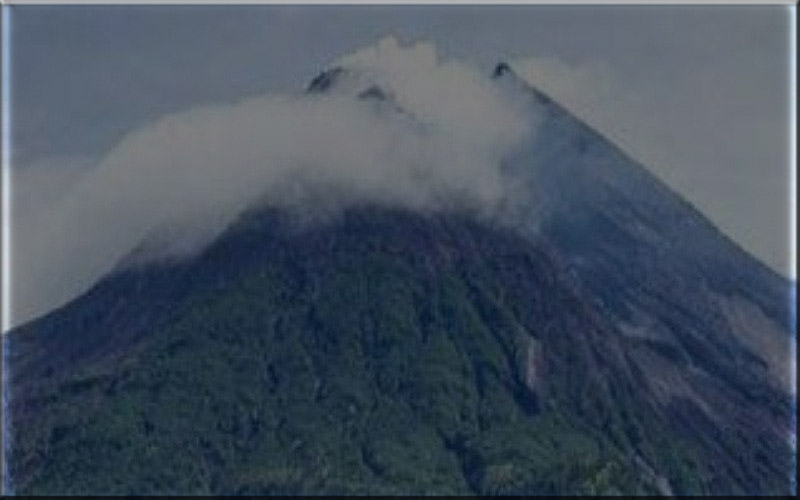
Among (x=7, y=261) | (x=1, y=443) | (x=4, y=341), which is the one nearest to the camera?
(x=1, y=443)

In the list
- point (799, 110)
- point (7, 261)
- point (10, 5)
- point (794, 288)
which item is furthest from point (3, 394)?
point (794, 288)

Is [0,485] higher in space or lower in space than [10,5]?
lower

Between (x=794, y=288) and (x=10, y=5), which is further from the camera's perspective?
(x=794, y=288)

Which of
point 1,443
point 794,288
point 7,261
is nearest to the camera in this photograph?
point 1,443

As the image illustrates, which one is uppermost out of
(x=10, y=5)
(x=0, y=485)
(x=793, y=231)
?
(x=10, y=5)

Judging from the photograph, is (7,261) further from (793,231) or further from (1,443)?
(793,231)

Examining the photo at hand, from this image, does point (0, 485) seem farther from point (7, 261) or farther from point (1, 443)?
point (7, 261)

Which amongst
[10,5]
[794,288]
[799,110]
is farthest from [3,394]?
[794,288]

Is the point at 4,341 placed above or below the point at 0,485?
above

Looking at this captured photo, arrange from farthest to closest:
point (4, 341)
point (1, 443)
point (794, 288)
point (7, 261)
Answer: point (794, 288) < point (4, 341) < point (7, 261) < point (1, 443)
